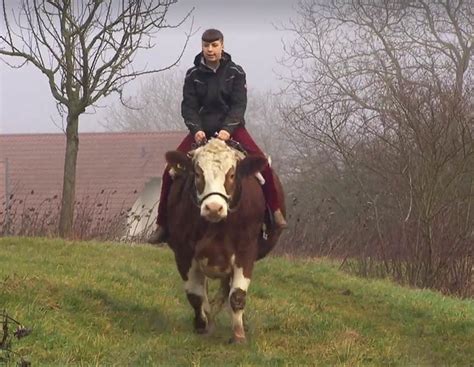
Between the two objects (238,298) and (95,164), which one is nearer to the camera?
(238,298)

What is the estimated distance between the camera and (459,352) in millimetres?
7180

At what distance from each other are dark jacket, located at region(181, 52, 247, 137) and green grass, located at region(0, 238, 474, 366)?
5.98ft

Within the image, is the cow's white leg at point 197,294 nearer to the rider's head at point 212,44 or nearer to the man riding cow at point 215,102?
the man riding cow at point 215,102

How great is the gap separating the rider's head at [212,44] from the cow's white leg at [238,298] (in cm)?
180

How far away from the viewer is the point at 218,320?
7812 millimetres

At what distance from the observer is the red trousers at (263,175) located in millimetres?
7177

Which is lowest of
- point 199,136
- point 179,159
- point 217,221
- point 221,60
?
point 217,221

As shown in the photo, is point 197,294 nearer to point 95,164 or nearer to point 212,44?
point 212,44

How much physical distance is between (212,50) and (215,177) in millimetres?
1334

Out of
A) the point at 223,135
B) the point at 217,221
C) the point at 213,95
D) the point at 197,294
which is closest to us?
the point at 217,221

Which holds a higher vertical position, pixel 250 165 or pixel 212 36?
pixel 212 36

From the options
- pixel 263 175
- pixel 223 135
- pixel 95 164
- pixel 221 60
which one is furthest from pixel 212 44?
pixel 95 164

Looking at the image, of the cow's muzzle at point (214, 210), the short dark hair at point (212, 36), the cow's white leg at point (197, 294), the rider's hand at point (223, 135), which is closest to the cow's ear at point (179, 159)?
the rider's hand at point (223, 135)

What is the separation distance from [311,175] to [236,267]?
20.2 meters
